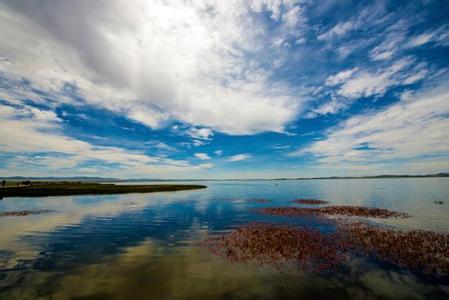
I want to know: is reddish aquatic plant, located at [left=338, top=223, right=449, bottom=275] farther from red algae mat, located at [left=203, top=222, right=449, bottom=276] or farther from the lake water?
the lake water

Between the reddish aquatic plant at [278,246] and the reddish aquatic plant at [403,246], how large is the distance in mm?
3203

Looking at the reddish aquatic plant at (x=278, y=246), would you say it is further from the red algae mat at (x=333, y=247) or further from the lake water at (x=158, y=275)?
the lake water at (x=158, y=275)

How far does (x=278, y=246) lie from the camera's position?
2462 cm

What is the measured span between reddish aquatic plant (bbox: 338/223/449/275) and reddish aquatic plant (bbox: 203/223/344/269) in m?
3.20

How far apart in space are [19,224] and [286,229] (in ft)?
133

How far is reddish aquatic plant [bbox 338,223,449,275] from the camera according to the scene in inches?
774

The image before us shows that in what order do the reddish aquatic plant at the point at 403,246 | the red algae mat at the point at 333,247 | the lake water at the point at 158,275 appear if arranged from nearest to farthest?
the lake water at the point at 158,275, the reddish aquatic plant at the point at 403,246, the red algae mat at the point at 333,247

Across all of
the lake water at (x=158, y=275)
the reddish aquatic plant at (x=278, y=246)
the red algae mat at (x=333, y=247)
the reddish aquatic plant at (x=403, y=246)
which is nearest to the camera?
the lake water at (x=158, y=275)

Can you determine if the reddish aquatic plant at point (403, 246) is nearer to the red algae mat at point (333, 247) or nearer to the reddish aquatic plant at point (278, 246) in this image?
the red algae mat at point (333, 247)

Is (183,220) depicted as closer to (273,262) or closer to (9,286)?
(273,262)

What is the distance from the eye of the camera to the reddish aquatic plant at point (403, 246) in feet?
64.5

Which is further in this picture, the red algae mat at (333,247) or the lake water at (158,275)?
the red algae mat at (333,247)

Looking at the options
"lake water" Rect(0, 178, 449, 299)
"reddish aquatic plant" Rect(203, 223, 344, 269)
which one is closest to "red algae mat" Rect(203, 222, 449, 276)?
"reddish aquatic plant" Rect(203, 223, 344, 269)

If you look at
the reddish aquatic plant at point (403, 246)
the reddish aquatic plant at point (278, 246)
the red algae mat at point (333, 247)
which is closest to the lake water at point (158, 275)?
the reddish aquatic plant at point (278, 246)
